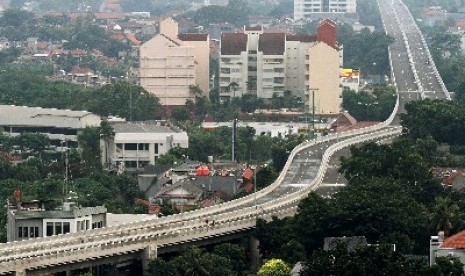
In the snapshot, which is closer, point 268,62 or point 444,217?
point 444,217

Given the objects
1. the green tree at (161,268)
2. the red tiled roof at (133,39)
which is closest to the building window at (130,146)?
the green tree at (161,268)

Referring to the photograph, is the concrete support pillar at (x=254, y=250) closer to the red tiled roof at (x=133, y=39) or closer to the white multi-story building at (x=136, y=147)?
the white multi-story building at (x=136, y=147)

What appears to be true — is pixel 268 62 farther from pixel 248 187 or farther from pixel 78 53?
pixel 248 187

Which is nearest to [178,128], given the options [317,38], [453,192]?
[317,38]

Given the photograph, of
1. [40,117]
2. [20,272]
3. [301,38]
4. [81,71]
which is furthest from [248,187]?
[81,71]

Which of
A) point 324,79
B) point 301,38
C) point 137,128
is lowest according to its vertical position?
point 137,128

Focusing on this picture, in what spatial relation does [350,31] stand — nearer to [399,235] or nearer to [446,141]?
[446,141]

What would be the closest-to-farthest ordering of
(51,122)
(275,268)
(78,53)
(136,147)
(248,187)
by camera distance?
(275,268)
(248,187)
(136,147)
(51,122)
(78,53)
